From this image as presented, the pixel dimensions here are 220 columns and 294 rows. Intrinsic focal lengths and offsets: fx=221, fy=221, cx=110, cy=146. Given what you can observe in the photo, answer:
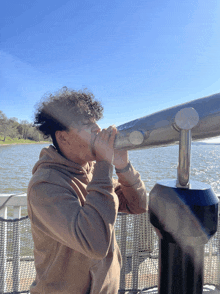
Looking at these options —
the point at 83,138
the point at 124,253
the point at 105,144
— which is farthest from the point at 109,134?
the point at 124,253

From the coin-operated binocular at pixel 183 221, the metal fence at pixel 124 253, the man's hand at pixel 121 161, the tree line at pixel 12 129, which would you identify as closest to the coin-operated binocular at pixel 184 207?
the coin-operated binocular at pixel 183 221

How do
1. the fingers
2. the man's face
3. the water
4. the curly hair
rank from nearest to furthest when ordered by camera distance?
the fingers, the man's face, the curly hair, the water

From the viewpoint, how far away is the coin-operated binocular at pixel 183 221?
1.36ft

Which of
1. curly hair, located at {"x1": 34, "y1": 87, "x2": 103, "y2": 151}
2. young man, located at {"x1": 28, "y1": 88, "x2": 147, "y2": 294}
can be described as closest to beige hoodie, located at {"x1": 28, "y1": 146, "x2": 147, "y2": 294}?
young man, located at {"x1": 28, "y1": 88, "x2": 147, "y2": 294}

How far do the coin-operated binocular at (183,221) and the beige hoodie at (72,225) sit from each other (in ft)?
0.90

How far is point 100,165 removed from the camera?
767mm

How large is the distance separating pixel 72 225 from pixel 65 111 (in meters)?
0.50

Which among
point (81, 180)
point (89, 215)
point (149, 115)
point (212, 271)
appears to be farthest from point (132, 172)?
point (212, 271)

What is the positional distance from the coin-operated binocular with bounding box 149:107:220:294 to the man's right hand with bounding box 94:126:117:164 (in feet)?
0.74

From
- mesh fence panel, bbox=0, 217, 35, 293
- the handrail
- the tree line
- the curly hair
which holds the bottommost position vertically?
mesh fence panel, bbox=0, 217, 35, 293

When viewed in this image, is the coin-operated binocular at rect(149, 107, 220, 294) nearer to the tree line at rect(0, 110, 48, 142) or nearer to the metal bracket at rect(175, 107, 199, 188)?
the metal bracket at rect(175, 107, 199, 188)

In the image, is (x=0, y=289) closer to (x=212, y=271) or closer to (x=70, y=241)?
(x=70, y=241)

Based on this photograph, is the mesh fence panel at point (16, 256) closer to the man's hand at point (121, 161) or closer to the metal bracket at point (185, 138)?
the man's hand at point (121, 161)

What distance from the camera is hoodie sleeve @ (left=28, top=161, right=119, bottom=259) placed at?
26.8 inches
